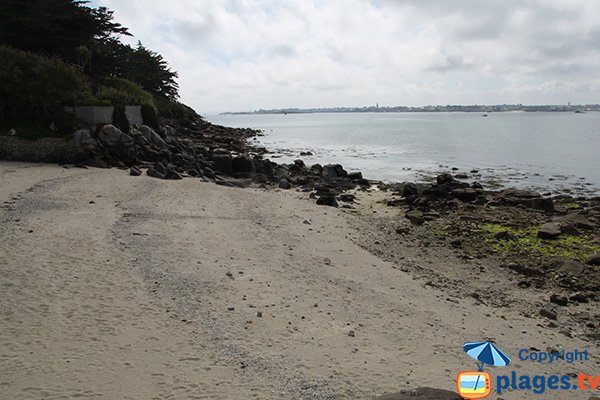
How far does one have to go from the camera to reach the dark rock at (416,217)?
1634 cm

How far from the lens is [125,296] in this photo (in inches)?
299

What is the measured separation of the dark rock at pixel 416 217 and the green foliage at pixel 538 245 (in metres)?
2.26

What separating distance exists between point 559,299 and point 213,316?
7.08 meters

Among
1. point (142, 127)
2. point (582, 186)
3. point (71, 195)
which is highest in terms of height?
point (142, 127)

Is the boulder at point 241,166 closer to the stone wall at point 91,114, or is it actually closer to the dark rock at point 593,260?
the stone wall at point 91,114

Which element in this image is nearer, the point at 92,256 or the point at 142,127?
the point at 92,256

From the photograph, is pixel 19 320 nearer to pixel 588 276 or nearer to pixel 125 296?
pixel 125 296

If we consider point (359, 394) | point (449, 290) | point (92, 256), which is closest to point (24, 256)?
point (92, 256)

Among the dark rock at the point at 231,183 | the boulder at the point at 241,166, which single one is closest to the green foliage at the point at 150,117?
the boulder at the point at 241,166

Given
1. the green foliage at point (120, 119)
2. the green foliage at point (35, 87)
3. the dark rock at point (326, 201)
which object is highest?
the green foliage at point (35, 87)

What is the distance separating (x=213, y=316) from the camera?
7.22 m

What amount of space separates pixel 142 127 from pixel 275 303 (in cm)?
2033

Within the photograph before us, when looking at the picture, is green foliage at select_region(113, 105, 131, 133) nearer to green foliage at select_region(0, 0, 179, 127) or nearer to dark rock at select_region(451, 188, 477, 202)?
green foliage at select_region(0, 0, 179, 127)

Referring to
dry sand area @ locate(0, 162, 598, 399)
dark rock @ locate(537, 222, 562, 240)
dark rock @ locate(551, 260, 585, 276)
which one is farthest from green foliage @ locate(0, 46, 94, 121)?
dark rock @ locate(551, 260, 585, 276)
